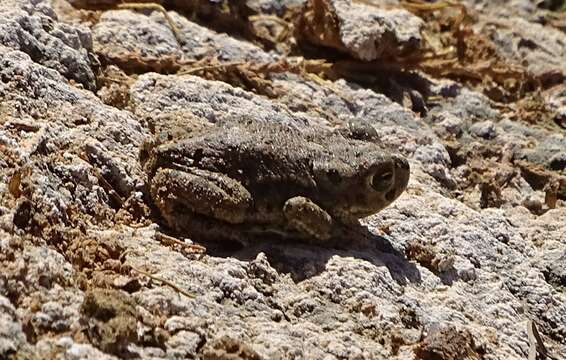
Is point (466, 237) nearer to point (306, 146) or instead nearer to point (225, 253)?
point (306, 146)

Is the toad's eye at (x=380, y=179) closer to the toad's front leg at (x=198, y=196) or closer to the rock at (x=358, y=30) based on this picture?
the toad's front leg at (x=198, y=196)

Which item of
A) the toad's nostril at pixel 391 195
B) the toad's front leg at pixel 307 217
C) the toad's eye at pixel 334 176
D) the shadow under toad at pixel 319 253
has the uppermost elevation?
the toad's eye at pixel 334 176

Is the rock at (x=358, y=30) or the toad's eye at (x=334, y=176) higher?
the rock at (x=358, y=30)

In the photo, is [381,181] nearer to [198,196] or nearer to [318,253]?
[318,253]

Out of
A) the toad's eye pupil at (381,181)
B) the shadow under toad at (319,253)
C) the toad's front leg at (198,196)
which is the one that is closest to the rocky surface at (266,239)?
the shadow under toad at (319,253)

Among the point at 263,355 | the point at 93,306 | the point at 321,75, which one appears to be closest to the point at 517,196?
the point at 321,75

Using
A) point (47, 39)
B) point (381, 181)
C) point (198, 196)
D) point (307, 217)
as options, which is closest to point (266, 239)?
point (307, 217)

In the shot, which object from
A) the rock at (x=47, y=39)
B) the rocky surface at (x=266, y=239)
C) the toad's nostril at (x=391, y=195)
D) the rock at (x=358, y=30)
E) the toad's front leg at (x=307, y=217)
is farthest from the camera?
the rock at (x=358, y=30)
